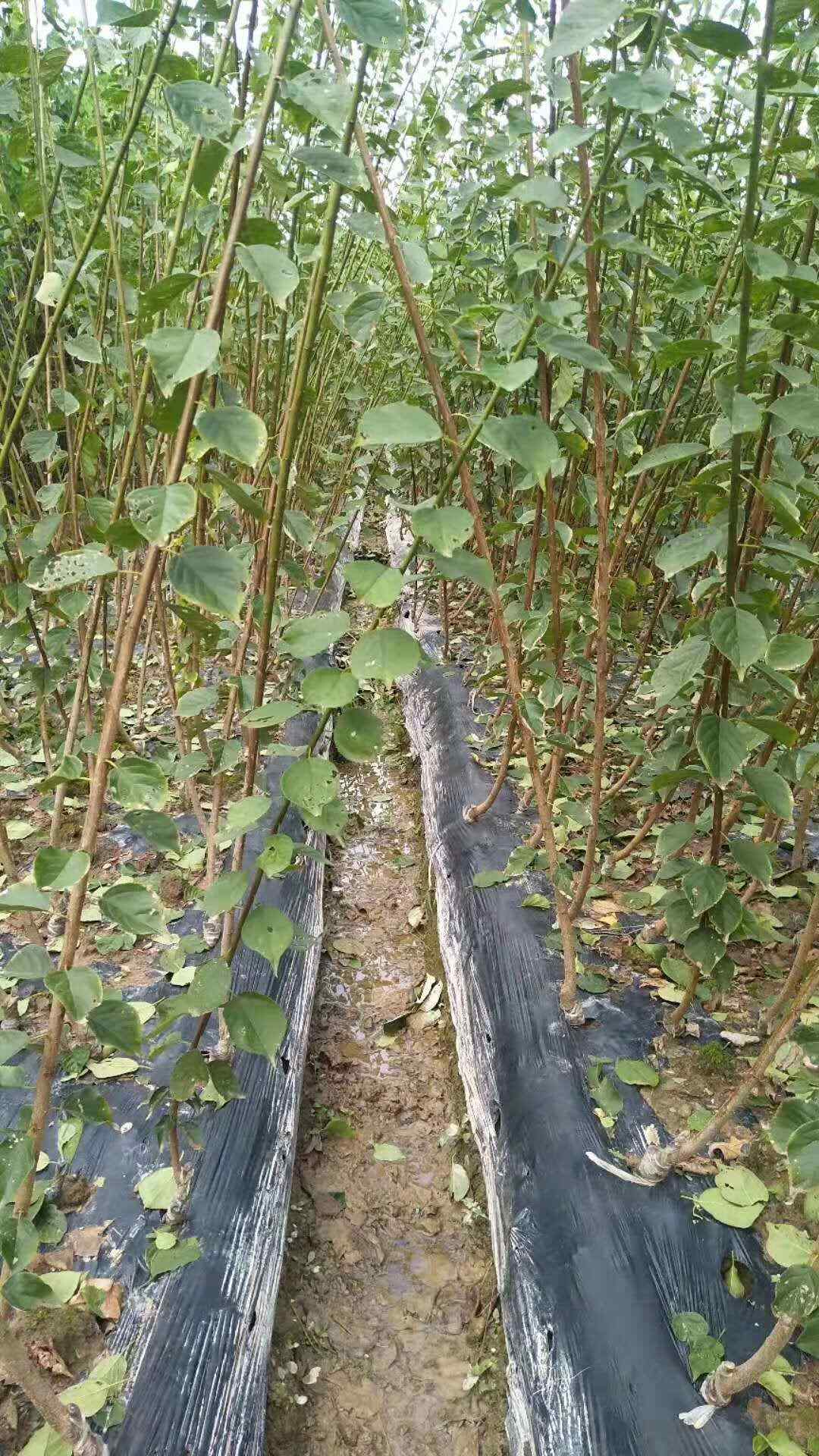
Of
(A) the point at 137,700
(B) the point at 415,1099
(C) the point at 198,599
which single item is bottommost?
(B) the point at 415,1099

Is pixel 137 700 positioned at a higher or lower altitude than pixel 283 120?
lower

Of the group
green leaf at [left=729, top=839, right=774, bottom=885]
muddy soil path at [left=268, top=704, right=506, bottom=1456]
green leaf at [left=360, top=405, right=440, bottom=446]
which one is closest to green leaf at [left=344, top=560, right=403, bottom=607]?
green leaf at [left=360, top=405, right=440, bottom=446]

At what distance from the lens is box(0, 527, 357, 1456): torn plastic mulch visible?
1146 mm

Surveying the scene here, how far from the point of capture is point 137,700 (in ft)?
9.47

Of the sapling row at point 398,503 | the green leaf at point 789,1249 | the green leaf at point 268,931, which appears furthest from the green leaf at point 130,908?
the green leaf at point 789,1249

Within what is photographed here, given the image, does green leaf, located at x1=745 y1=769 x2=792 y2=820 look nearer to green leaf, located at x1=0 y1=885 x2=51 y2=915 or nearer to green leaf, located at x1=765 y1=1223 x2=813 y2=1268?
green leaf, located at x1=765 y1=1223 x2=813 y2=1268

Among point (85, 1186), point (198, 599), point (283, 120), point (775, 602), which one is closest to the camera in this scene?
point (198, 599)

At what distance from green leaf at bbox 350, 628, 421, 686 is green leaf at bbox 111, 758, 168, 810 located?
0.74ft

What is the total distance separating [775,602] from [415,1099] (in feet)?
4.74

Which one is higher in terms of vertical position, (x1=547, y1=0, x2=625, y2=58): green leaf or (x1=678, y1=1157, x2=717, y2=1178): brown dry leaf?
(x1=547, y1=0, x2=625, y2=58): green leaf

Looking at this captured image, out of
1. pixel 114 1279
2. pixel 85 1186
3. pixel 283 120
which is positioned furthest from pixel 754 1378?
pixel 283 120

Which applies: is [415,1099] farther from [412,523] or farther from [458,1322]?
[412,523]

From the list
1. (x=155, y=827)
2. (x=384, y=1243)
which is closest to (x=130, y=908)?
(x=155, y=827)

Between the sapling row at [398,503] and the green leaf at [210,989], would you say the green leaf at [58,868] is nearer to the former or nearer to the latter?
the sapling row at [398,503]
